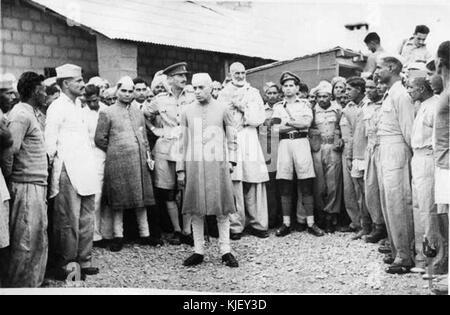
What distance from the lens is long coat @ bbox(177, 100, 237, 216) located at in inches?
166

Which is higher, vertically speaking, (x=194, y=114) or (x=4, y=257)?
(x=194, y=114)

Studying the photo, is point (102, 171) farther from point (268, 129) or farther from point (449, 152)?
point (449, 152)

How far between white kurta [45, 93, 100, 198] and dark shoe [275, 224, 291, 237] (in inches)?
76.1

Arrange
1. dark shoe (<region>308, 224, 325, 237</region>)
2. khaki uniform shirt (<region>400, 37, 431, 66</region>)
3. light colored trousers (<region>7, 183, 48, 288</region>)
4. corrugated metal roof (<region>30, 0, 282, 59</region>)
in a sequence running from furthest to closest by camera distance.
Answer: dark shoe (<region>308, 224, 325, 237</region>) < corrugated metal roof (<region>30, 0, 282, 59</region>) < khaki uniform shirt (<region>400, 37, 431, 66</region>) < light colored trousers (<region>7, 183, 48, 288</region>)

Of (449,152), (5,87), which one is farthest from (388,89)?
(5,87)

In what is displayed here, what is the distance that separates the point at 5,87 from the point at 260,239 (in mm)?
2638

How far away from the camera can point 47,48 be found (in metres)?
5.13

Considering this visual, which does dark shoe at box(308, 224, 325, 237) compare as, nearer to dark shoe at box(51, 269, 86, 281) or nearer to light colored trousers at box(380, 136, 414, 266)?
light colored trousers at box(380, 136, 414, 266)

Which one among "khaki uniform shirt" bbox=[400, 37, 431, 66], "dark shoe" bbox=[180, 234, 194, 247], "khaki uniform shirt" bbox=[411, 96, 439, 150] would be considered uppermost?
"khaki uniform shirt" bbox=[400, 37, 431, 66]

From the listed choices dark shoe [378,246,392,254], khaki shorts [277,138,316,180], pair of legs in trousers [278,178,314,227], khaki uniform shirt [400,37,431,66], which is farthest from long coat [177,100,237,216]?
khaki uniform shirt [400,37,431,66]

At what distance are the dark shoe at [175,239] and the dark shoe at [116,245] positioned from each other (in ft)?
1.54

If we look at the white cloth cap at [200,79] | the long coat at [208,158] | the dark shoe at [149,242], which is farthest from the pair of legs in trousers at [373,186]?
the dark shoe at [149,242]

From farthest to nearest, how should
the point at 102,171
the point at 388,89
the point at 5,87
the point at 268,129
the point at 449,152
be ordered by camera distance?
the point at 268,129 → the point at 102,171 → the point at 388,89 → the point at 5,87 → the point at 449,152

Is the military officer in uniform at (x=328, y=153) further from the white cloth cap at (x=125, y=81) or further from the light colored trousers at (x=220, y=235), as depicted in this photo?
the white cloth cap at (x=125, y=81)
